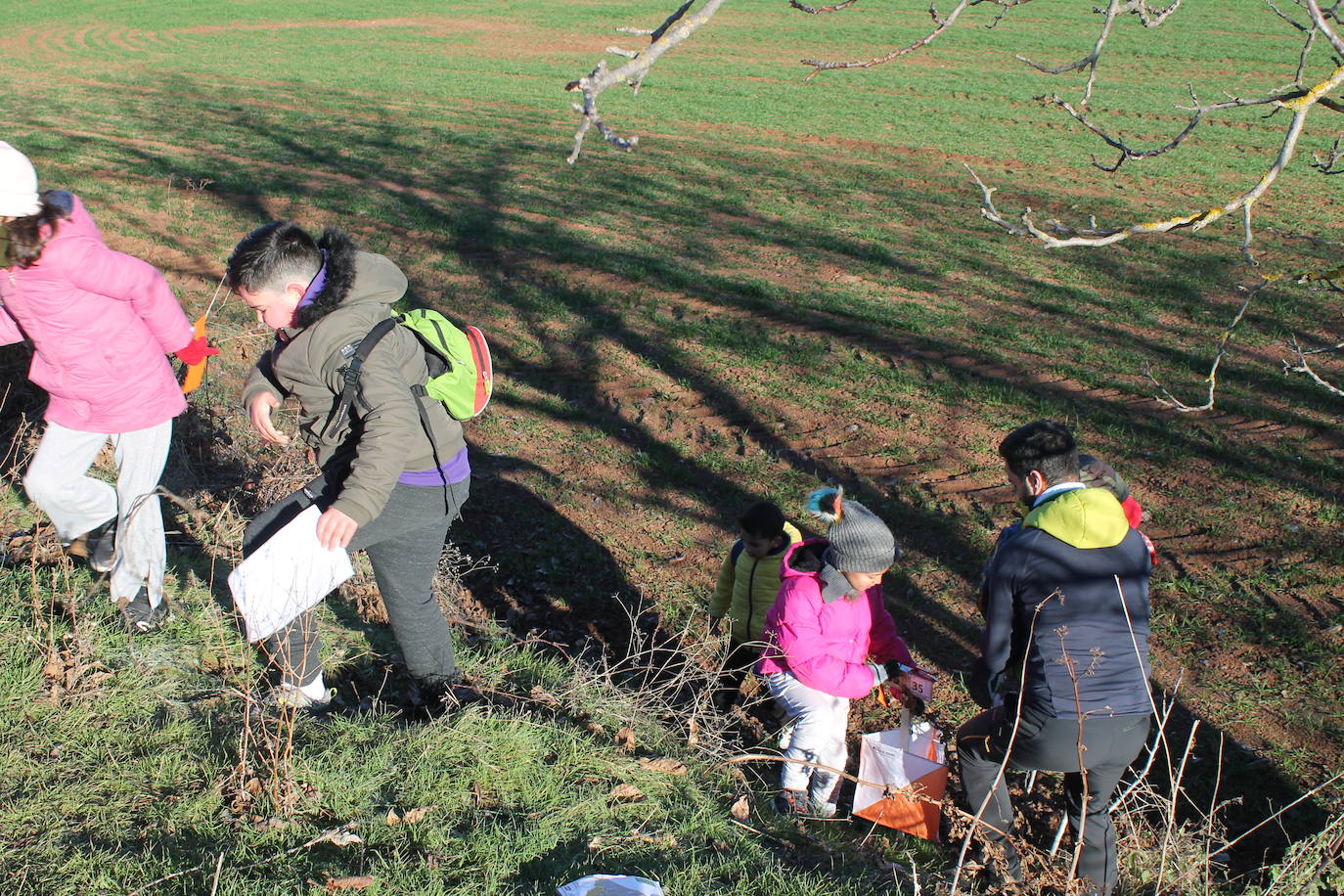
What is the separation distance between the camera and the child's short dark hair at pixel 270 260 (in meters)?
2.72

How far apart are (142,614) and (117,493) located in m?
0.46

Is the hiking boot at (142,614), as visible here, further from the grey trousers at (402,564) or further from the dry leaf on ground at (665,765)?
the dry leaf on ground at (665,765)

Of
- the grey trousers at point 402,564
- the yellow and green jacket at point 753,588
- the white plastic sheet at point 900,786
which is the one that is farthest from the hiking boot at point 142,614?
the white plastic sheet at point 900,786

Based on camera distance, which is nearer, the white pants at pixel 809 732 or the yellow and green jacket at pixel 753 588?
the white pants at pixel 809 732

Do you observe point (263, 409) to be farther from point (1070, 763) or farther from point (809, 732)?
point (1070, 763)

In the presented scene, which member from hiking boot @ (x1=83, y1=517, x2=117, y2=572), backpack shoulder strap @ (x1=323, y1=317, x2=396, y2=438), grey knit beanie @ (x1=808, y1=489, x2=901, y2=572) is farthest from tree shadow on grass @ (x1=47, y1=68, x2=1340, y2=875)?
backpack shoulder strap @ (x1=323, y1=317, x2=396, y2=438)

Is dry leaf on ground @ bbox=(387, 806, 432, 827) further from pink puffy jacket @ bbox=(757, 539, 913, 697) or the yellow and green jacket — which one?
the yellow and green jacket

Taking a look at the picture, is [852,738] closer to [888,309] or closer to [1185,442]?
[1185,442]

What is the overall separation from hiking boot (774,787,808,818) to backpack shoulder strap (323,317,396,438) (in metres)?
1.97

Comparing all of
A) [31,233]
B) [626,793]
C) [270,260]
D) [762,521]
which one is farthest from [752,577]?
[31,233]

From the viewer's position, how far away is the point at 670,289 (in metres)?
9.68

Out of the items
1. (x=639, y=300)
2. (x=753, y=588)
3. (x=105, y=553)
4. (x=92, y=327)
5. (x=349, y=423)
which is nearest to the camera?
(x=349, y=423)

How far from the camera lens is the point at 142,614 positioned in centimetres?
363

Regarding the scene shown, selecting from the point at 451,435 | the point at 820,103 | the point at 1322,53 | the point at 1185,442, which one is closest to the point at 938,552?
the point at 1185,442
